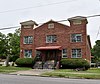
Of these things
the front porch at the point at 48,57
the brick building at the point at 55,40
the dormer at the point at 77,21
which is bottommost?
the front porch at the point at 48,57

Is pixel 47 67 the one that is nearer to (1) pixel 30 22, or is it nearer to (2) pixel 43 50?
(2) pixel 43 50

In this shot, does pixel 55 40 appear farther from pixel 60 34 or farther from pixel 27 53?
pixel 27 53

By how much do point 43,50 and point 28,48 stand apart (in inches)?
128

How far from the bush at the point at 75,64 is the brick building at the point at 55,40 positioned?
1.65m

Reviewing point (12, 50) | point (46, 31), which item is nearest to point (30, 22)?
point (46, 31)

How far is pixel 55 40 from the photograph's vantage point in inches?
1550

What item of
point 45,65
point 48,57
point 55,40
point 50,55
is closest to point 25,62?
point 45,65

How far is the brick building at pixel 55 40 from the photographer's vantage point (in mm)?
37781

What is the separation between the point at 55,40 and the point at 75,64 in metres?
5.91

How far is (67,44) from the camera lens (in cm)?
3859

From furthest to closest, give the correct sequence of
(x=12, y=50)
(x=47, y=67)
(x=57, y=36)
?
(x=12, y=50)
(x=57, y=36)
(x=47, y=67)

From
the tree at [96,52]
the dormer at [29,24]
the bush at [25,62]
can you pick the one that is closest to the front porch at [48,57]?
the bush at [25,62]

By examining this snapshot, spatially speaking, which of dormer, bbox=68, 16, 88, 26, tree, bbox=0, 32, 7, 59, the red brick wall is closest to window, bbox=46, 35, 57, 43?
the red brick wall

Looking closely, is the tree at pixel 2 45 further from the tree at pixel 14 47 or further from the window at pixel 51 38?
the window at pixel 51 38
